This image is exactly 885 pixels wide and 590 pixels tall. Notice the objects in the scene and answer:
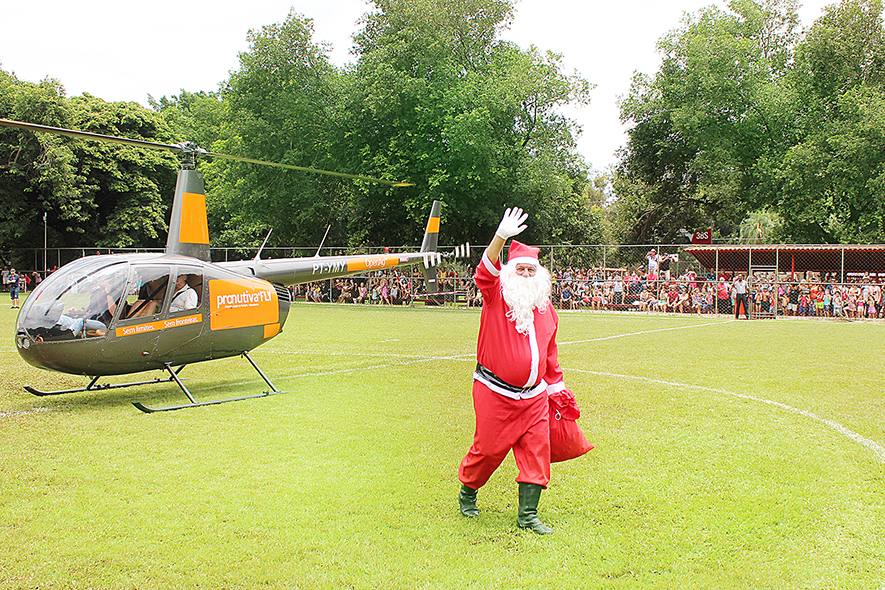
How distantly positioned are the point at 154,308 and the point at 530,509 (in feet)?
20.5

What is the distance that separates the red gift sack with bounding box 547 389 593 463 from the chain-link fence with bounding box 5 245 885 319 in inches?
657

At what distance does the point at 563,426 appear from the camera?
499 centimetres

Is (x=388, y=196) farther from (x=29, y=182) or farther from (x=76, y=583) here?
(x=76, y=583)

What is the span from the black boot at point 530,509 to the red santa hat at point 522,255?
5.16 ft

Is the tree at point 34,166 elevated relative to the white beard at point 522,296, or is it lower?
elevated

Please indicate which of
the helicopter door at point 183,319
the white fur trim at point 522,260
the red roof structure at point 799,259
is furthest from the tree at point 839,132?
the white fur trim at point 522,260

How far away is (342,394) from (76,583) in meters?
5.91

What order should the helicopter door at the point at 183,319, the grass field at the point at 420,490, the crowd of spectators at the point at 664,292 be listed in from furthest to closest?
the crowd of spectators at the point at 664,292 < the helicopter door at the point at 183,319 < the grass field at the point at 420,490

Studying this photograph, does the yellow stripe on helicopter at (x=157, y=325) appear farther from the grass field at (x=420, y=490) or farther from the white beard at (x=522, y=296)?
the white beard at (x=522, y=296)

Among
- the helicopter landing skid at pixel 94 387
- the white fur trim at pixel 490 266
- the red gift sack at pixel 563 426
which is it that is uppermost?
the white fur trim at pixel 490 266

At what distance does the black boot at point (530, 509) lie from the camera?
468cm

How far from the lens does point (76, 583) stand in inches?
154

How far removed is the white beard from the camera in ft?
15.9

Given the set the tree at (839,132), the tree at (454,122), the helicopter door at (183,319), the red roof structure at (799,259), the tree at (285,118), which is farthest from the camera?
the tree at (285,118)
